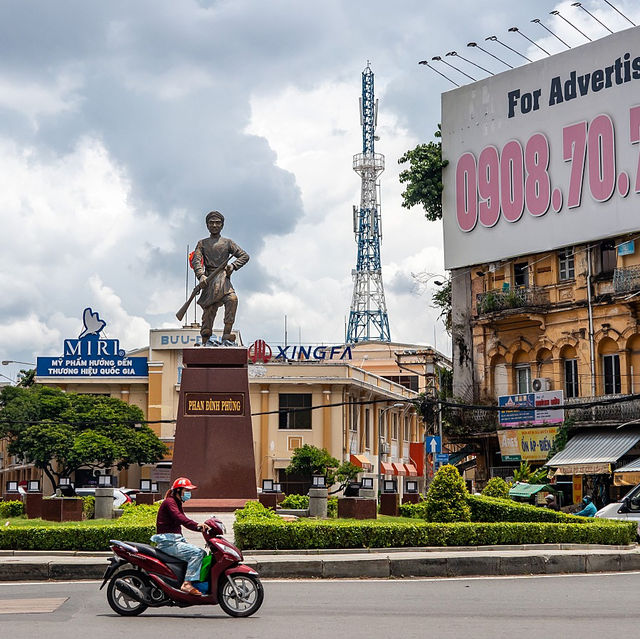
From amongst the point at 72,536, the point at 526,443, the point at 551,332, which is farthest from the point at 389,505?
the point at 551,332

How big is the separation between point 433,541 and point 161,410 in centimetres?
4991

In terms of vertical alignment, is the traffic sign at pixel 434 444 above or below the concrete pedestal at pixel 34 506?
above

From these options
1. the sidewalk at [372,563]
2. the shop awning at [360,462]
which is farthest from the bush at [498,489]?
the shop awning at [360,462]

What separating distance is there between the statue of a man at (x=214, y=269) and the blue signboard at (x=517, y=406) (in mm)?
18065

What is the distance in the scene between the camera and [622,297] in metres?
40.1

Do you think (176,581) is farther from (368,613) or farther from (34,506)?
(34,506)

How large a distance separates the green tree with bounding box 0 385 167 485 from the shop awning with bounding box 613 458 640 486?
33.3 m

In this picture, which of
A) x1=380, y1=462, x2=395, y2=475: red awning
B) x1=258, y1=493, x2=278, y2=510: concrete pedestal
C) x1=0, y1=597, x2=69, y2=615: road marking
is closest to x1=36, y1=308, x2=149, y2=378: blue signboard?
x1=380, y1=462, x2=395, y2=475: red awning

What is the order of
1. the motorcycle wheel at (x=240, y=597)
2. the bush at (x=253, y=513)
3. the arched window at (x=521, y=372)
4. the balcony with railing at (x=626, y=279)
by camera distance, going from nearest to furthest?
the motorcycle wheel at (x=240, y=597)
the bush at (x=253, y=513)
the balcony with railing at (x=626, y=279)
the arched window at (x=521, y=372)

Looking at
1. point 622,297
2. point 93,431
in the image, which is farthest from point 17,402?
point 622,297

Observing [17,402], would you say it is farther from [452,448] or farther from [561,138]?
[561,138]

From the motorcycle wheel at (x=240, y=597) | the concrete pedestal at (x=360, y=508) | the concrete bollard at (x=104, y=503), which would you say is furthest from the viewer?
the concrete bollard at (x=104, y=503)

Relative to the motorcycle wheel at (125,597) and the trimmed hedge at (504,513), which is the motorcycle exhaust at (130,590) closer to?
the motorcycle wheel at (125,597)

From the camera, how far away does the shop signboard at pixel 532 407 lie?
4162 centimetres
